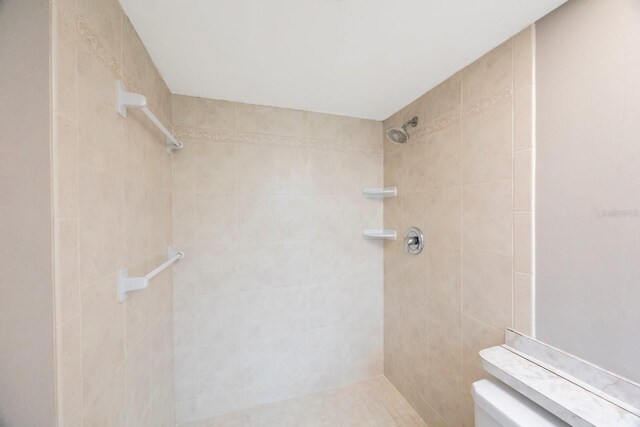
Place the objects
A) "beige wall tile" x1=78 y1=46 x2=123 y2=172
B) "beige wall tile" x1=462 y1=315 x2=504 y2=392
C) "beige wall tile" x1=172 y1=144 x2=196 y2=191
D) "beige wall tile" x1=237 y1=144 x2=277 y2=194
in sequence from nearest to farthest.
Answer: "beige wall tile" x1=78 y1=46 x2=123 y2=172 < "beige wall tile" x1=462 y1=315 x2=504 y2=392 < "beige wall tile" x1=172 y1=144 x2=196 y2=191 < "beige wall tile" x1=237 y1=144 x2=277 y2=194

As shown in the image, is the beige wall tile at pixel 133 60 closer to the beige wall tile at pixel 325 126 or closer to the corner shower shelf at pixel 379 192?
the beige wall tile at pixel 325 126

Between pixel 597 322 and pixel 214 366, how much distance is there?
72.0 inches

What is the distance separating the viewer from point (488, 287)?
104 centimetres

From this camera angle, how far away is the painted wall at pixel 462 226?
925mm

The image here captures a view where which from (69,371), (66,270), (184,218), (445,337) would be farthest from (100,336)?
(445,337)

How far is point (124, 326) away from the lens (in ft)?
2.71

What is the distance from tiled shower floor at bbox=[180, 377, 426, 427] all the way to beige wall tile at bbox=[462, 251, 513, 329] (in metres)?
0.92

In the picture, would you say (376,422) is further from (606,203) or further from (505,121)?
(505,121)

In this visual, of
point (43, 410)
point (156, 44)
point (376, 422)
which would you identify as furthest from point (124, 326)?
point (376, 422)

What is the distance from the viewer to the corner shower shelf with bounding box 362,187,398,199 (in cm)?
167

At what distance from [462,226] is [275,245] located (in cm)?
112

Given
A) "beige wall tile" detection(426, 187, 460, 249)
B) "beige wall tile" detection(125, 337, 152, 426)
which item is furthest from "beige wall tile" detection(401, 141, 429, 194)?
"beige wall tile" detection(125, 337, 152, 426)

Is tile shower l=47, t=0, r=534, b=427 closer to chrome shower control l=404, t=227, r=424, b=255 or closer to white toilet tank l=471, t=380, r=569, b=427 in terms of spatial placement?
chrome shower control l=404, t=227, r=424, b=255

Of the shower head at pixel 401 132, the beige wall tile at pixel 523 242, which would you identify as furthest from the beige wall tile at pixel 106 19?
the beige wall tile at pixel 523 242
